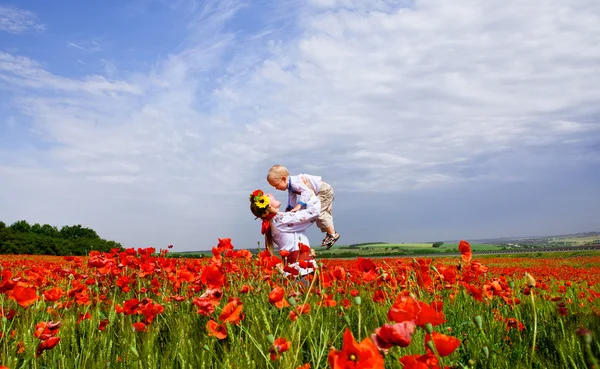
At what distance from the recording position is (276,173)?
5574 mm

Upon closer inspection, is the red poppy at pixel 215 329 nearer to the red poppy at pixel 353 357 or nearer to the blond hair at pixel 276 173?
the red poppy at pixel 353 357

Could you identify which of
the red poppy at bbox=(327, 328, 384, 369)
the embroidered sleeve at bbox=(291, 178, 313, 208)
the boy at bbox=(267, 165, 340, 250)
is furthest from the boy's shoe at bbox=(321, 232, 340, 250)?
the red poppy at bbox=(327, 328, 384, 369)

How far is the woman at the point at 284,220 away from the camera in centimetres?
549

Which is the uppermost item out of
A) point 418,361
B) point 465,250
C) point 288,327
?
point 465,250

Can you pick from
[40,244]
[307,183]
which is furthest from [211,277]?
[40,244]

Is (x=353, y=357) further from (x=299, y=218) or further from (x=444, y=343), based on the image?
(x=299, y=218)

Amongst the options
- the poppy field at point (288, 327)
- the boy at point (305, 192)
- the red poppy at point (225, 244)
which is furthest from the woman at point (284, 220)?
the red poppy at point (225, 244)

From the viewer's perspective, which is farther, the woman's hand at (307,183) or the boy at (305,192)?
the woman's hand at (307,183)

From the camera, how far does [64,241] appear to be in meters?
24.3

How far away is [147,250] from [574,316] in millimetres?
4278

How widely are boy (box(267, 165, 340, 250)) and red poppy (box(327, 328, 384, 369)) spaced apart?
4.44 m

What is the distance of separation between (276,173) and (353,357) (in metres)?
4.47

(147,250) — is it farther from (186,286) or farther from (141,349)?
(141,349)

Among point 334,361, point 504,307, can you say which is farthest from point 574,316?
point 334,361
